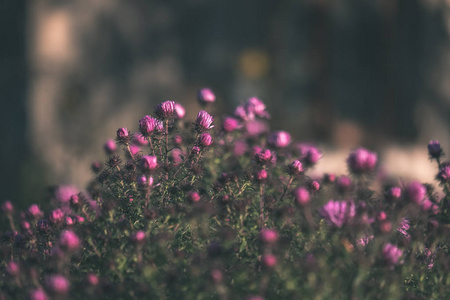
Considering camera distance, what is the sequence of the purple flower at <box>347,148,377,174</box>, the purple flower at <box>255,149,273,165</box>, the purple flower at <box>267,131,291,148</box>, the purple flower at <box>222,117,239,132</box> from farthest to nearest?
the purple flower at <box>222,117,239,132</box> < the purple flower at <box>267,131,291,148</box> < the purple flower at <box>255,149,273,165</box> < the purple flower at <box>347,148,377,174</box>

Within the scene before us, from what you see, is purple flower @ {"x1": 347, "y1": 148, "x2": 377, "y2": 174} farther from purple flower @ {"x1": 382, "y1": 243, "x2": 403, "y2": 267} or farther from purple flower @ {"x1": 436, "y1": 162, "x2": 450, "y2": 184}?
purple flower @ {"x1": 436, "y1": 162, "x2": 450, "y2": 184}

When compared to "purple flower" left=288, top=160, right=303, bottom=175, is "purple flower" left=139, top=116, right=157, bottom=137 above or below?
above

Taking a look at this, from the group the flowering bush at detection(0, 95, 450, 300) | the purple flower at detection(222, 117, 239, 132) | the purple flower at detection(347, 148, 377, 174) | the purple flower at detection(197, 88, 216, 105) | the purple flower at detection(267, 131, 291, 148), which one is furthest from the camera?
the purple flower at detection(197, 88, 216, 105)

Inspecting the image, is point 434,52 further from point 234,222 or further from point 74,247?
point 74,247

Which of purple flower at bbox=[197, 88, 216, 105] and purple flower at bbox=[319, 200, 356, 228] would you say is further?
purple flower at bbox=[197, 88, 216, 105]

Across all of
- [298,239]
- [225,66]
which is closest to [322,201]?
[298,239]

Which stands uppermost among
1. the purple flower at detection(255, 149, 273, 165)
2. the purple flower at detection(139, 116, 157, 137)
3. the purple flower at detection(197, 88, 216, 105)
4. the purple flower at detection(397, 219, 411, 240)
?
the purple flower at detection(197, 88, 216, 105)

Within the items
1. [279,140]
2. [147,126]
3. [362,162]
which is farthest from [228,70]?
[362,162]


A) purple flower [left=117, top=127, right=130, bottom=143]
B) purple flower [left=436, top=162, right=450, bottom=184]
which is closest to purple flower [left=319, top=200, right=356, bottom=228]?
purple flower [left=436, top=162, right=450, bottom=184]

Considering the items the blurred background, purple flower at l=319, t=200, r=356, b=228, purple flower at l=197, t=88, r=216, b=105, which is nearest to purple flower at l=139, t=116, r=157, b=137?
purple flower at l=197, t=88, r=216, b=105

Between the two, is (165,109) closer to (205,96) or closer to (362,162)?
(205,96)
